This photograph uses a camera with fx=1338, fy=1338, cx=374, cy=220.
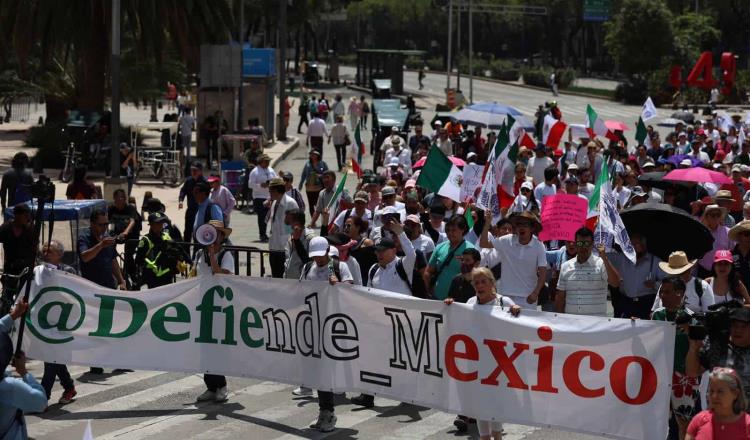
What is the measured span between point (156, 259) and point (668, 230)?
15.6 feet

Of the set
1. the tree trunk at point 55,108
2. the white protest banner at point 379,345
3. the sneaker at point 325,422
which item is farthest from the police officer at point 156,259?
the tree trunk at point 55,108

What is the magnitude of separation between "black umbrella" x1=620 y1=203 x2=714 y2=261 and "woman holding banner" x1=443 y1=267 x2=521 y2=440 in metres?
2.29

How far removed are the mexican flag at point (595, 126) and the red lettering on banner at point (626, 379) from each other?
1500cm

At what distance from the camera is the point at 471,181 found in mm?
15594

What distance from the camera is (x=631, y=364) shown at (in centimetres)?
895

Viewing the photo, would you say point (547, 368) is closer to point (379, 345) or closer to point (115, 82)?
point (379, 345)

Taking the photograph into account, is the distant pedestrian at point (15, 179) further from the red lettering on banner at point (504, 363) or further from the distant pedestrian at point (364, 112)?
the distant pedestrian at point (364, 112)

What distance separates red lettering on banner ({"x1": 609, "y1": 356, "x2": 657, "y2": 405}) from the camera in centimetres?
888

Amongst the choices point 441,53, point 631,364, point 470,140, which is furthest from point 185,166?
point 441,53

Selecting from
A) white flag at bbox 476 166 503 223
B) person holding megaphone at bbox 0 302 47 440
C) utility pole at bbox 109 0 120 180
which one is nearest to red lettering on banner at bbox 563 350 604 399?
person holding megaphone at bbox 0 302 47 440

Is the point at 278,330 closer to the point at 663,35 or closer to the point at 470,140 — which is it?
the point at 470,140

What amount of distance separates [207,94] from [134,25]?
350 centimetres

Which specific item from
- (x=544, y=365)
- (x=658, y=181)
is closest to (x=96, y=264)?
(x=544, y=365)

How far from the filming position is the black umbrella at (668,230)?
11484 mm
